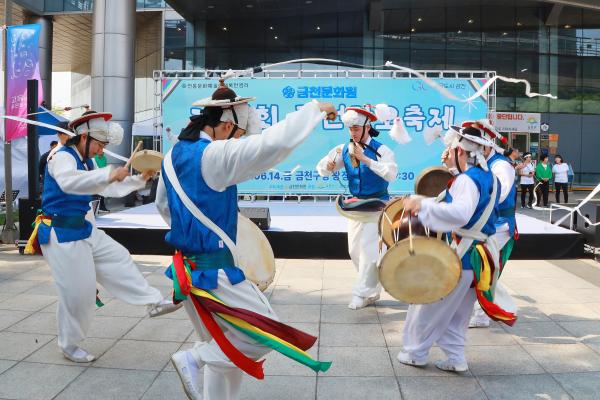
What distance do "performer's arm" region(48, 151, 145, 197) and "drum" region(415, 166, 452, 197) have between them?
212 centimetres

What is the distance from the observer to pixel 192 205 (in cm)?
250

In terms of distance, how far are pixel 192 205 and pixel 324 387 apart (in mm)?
1624

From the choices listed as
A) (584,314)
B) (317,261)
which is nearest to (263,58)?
(317,261)

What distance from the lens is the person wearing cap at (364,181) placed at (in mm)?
5242

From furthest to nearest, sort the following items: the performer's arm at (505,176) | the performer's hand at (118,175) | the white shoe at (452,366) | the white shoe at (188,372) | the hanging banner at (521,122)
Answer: the hanging banner at (521,122) < the performer's arm at (505,176) < the white shoe at (452,366) < the performer's hand at (118,175) < the white shoe at (188,372)

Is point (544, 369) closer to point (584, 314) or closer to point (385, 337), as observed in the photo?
point (385, 337)

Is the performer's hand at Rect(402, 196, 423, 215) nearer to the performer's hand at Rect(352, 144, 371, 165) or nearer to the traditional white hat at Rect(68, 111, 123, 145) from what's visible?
the performer's hand at Rect(352, 144, 371, 165)

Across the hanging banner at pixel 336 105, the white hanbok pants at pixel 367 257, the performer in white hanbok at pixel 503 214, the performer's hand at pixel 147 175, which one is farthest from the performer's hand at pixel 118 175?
the hanging banner at pixel 336 105

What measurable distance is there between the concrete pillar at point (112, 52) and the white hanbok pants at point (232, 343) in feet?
50.0

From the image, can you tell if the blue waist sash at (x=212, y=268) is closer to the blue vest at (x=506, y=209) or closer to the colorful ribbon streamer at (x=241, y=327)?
the colorful ribbon streamer at (x=241, y=327)

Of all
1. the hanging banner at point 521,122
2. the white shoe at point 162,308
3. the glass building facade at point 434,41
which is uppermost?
the glass building facade at point 434,41

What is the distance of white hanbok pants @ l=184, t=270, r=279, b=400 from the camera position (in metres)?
2.58

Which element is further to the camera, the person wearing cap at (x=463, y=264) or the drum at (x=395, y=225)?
the drum at (x=395, y=225)

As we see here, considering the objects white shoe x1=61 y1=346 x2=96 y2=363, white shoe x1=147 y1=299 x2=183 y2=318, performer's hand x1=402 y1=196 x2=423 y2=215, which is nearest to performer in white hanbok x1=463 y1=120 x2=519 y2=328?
performer's hand x1=402 y1=196 x2=423 y2=215
